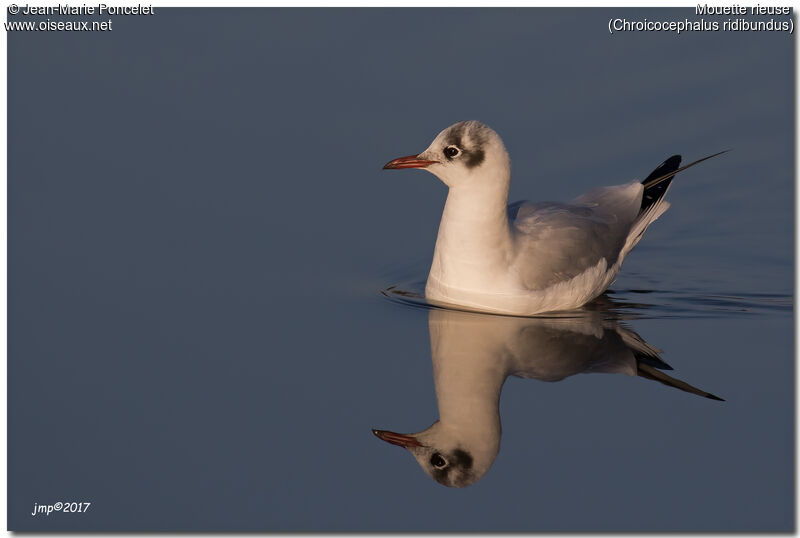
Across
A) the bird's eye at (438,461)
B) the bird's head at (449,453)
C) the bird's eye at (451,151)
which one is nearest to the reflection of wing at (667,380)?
the bird's head at (449,453)

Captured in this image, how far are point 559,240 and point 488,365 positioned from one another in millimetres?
1451

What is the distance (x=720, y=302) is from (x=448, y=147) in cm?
238

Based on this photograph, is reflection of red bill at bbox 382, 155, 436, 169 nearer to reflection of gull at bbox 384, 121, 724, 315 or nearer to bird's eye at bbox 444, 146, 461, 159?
reflection of gull at bbox 384, 121, 724, 315

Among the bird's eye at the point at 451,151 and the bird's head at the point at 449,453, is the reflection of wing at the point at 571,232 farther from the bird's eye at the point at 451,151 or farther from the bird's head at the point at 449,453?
the bird's head at the point at 449,453

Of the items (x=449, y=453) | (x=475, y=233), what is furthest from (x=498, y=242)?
(x=449, y=453)

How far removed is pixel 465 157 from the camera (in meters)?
8.68

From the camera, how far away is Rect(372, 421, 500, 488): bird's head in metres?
7.16

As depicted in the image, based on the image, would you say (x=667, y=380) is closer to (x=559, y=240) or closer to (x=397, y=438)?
(x=559, y=240)

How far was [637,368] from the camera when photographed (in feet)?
26.9

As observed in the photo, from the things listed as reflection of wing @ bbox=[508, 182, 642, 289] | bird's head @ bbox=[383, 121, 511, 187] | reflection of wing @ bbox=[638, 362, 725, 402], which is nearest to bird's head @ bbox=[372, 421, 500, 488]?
reflection of wing @ bbox=[638, 362, 725, 402]

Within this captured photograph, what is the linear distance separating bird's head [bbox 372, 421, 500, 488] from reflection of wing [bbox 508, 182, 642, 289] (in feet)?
5.86

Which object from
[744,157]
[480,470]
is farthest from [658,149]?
[480,470]

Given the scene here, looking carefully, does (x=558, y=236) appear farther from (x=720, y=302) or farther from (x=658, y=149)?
(x=658, y=149)

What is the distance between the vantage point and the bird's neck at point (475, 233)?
875 cm
